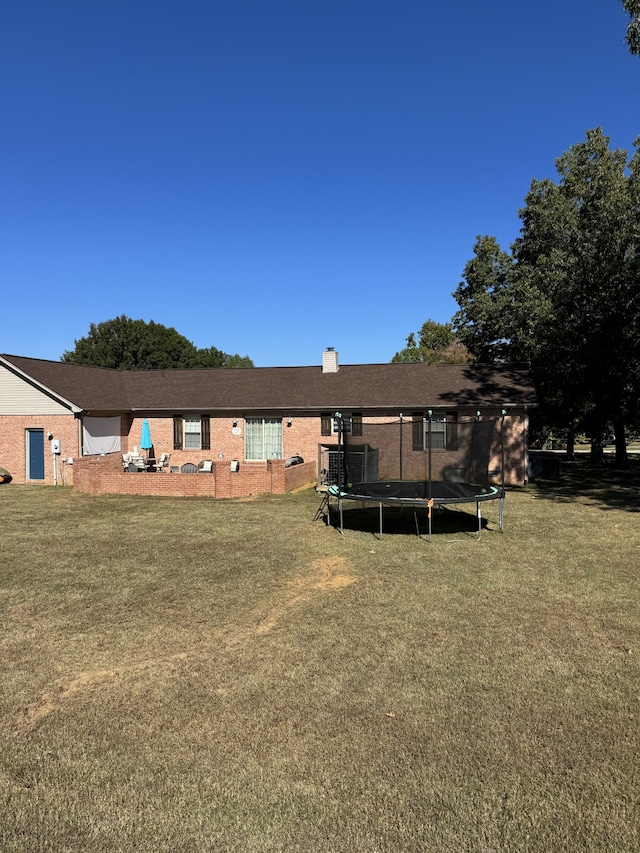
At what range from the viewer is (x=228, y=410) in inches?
885

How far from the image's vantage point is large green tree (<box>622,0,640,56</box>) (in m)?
14.6

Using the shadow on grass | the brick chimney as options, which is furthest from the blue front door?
the shadow on grass

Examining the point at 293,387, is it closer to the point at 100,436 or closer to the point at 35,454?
the point at 100,436

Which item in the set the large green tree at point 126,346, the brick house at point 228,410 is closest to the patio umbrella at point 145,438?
the brick house at point 228,410

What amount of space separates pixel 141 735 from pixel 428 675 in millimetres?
2626

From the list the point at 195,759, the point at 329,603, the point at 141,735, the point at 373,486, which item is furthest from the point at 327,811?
the point at 373,486

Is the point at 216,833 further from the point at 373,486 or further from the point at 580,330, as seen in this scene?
the point at 580,330

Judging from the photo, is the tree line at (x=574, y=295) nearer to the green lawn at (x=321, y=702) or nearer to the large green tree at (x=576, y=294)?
the large green tree at (x=576, y=294)

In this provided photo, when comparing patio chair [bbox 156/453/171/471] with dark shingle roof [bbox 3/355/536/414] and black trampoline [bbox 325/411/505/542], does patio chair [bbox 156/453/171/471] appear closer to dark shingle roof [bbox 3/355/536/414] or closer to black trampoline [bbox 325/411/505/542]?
dark shingle roof [bbox 3/355/536/414]

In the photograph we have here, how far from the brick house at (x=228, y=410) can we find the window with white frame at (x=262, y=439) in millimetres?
42

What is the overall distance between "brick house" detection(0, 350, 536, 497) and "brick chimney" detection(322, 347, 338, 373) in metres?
0.05

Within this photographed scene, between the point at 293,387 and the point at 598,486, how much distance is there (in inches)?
504

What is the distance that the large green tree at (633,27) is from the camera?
14.6m

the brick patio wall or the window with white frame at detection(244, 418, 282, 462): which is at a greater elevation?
the window with white frame at detection(244, 418, 282, 462)
